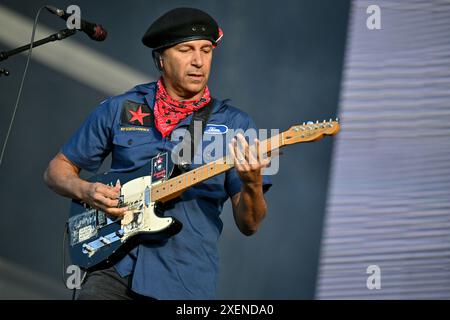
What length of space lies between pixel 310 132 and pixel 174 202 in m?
0.53

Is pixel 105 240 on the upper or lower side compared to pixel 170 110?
lower

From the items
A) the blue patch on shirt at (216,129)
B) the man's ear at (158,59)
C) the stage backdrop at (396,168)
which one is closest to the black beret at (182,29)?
the man's ear at (158,59)

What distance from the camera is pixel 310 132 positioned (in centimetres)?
261

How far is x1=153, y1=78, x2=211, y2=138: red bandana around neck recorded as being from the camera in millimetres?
2883

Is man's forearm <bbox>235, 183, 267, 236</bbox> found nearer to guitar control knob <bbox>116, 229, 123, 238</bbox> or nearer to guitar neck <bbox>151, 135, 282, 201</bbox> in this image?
guitar neck <bbox>151, 135, 282, 201</bbox>

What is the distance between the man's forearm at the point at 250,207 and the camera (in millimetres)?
2566

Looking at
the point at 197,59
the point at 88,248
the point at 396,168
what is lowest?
the point at 88,248

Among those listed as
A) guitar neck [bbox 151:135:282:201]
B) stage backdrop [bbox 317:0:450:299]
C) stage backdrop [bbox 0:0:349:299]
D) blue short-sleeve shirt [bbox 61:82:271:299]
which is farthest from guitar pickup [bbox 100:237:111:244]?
stage backdrop [bbox 0:0:349:299]

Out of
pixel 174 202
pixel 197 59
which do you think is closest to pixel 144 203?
pixel 174 202

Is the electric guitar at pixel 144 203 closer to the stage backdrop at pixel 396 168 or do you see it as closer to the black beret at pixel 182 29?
the black beret at pixel 182 29

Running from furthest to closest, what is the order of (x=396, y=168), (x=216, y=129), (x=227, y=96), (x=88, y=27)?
1. (x=227, y=96)
2. (x=396, y=168)
3. (x=88, y=27)
4. (x=216, y=129)

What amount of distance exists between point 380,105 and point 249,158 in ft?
3.99

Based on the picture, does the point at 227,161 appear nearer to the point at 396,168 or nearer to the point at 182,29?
the point at 182,29

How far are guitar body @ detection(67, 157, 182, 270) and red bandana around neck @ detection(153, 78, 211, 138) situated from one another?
16 centimetres
